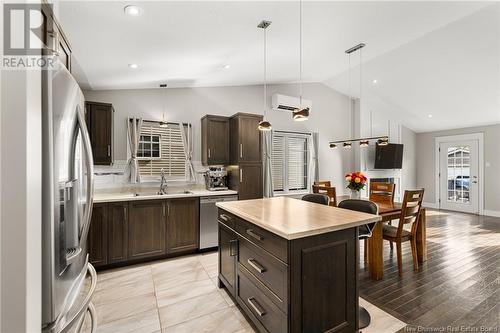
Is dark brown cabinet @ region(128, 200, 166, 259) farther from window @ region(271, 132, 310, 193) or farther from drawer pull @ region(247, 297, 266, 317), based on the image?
window @ region(271, 132, 310, 193)

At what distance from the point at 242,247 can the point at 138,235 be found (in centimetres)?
194

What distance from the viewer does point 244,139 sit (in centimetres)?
407

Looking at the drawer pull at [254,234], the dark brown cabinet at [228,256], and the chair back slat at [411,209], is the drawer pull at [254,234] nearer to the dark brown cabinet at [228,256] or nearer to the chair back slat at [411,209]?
the dark brown cabinet at [228,256]

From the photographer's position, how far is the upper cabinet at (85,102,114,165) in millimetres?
3264

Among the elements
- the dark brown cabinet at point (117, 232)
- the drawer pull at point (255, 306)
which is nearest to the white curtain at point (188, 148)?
the dark brown cabinet at point (117, 232)

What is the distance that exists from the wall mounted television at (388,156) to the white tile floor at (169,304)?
526 centimetres

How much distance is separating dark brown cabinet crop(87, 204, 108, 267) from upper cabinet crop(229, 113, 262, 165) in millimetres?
2101

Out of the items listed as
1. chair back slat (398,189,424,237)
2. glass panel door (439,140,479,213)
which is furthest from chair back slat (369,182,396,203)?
glass panel door (439,140,479,213)

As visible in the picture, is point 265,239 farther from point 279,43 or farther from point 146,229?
point 279,43

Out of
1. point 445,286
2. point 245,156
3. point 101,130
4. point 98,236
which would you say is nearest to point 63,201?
point 98,236

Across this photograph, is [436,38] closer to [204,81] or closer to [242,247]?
[204,81]

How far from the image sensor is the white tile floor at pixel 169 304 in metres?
2.01

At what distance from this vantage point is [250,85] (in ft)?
16.1

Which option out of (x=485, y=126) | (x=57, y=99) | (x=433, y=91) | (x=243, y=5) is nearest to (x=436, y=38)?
(x=433, y=91)
